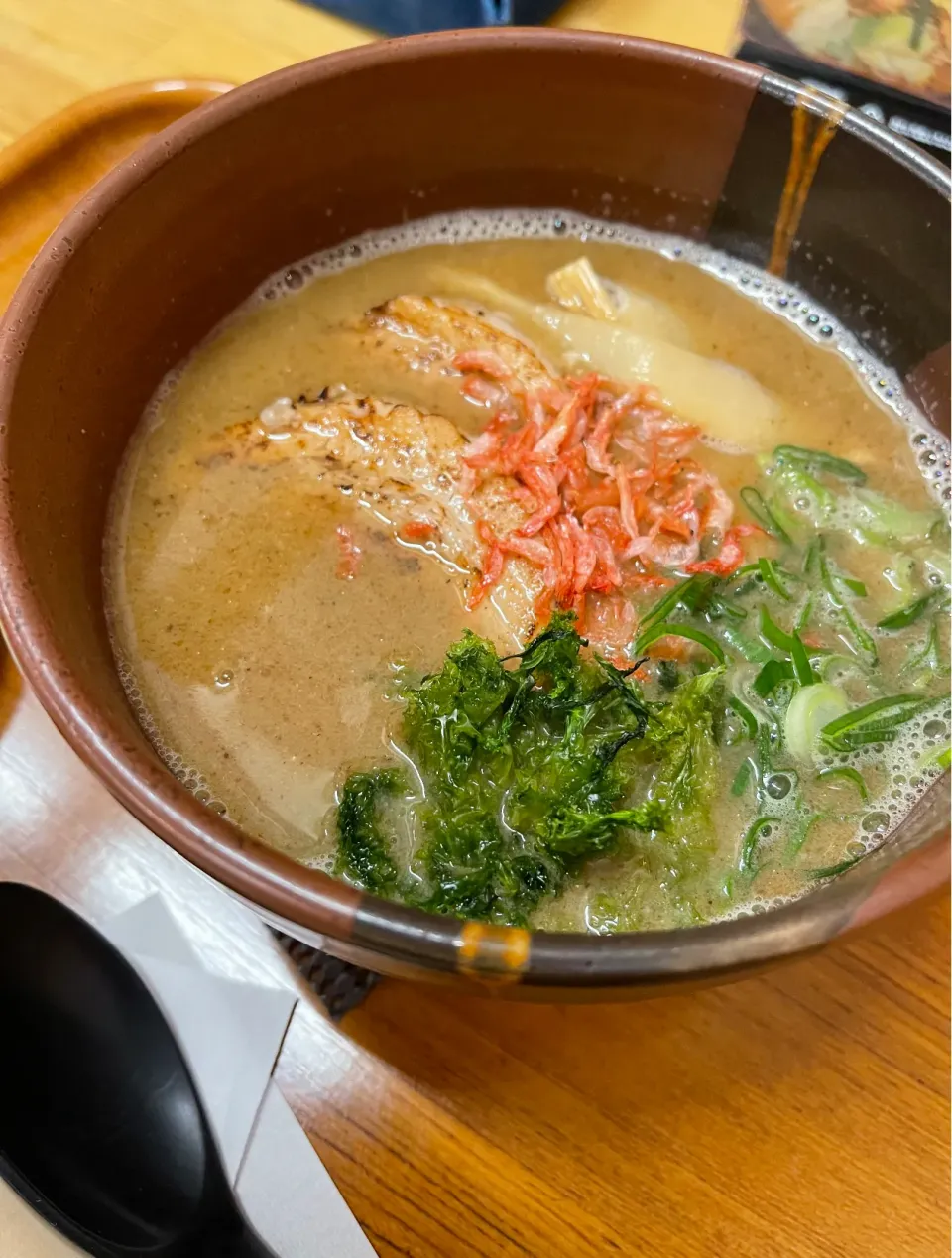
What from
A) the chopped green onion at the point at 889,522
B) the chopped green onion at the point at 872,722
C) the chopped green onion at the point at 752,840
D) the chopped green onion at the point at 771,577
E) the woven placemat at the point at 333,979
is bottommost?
the woven placemat at the point at 333,979

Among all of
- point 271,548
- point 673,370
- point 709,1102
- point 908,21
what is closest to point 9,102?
point 271,548

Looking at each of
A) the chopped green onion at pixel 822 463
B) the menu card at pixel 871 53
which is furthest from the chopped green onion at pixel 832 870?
the menu card at pixel 871 53

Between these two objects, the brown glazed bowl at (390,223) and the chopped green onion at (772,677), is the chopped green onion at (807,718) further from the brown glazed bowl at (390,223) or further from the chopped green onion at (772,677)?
the brown glazed bowl at (390,223)

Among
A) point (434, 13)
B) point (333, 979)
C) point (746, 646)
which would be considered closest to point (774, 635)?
point (746, 646)

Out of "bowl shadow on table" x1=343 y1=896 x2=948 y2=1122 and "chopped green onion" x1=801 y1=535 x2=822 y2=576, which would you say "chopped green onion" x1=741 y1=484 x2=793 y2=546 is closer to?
"chopped green onion" x1=801 y1=535 x2=822 y2=576

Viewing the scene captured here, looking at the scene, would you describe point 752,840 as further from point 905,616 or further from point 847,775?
point 905,616
